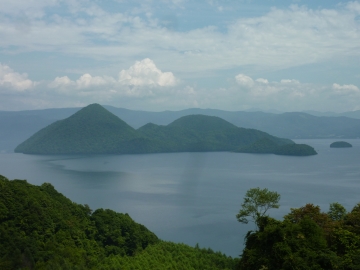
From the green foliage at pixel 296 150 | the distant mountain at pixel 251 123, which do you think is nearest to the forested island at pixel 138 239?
the green foliage at pixel 296 150

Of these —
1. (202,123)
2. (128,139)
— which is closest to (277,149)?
(128,139)

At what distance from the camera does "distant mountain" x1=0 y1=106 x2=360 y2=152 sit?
439 feet

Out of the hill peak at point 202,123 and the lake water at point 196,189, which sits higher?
the hill peak at point 202,123

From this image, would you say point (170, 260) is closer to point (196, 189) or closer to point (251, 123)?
point (196, 189)

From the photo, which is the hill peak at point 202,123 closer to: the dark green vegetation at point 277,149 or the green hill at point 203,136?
the green hill at point 203,136

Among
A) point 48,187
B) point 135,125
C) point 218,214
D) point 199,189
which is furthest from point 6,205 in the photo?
point 135,125

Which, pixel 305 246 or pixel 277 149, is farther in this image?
pixel 277 149

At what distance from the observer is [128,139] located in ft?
310

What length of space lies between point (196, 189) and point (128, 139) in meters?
55.6

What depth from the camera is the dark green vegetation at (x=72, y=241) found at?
418 inches

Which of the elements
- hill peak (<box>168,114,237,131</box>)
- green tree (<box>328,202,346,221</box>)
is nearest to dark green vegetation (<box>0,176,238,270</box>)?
green tree (<box>328,202,346,221</box>)

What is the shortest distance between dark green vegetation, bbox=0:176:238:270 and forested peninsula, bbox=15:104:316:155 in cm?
7009

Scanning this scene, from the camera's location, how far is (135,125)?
17550 centimetres

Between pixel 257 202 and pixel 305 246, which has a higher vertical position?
pixel 257 202
